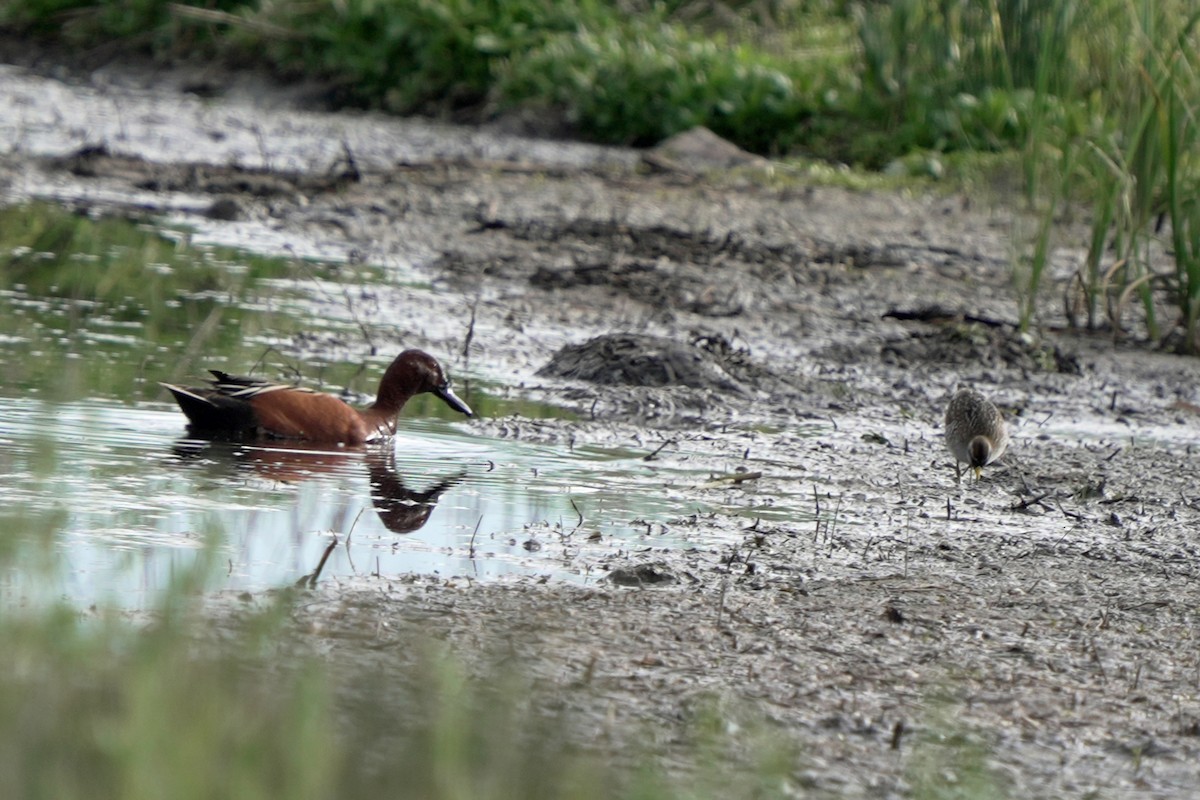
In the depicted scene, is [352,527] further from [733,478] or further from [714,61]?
[714,61]

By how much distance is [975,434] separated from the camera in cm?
623

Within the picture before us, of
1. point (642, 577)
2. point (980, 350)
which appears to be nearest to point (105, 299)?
point (980, 350)

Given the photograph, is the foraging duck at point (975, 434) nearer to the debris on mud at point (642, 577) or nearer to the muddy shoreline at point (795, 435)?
the muddy shoreline at point (795, 435)

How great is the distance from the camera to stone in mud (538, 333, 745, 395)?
738 cm

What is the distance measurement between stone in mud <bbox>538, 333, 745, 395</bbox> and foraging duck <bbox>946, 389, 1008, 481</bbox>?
1.24m

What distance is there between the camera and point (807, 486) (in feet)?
19.3

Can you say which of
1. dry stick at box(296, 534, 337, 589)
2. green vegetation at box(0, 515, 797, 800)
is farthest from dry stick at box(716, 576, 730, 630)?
dry stick at box(296, 534, 337, 589)

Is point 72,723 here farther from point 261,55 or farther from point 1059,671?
point 261,55

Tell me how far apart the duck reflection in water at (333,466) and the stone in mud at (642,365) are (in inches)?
58.1

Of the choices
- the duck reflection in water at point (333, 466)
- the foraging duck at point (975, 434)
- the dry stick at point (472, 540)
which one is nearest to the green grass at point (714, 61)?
the foraging duck at point (975, 434)

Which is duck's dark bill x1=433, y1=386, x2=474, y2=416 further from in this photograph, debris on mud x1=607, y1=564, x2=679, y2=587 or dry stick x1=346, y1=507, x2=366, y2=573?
debris on mud x1=607, y1=564, x2=679, y2=587

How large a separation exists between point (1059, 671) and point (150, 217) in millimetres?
8198

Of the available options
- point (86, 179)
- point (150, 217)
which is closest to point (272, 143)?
point (86, 179)

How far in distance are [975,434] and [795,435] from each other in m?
0.79
